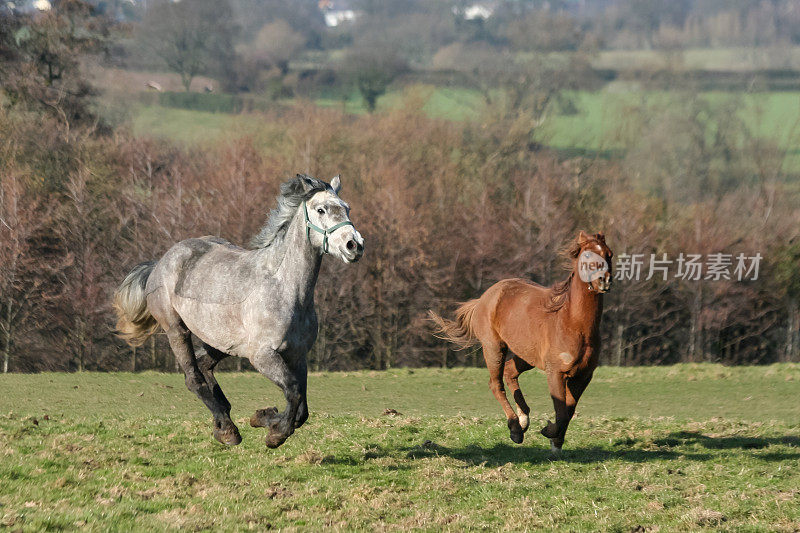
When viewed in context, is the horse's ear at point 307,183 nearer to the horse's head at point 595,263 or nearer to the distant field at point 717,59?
the horse's head at point 595,263

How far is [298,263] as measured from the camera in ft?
26.2

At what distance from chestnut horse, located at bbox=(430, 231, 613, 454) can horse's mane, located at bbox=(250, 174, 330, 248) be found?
2.63m

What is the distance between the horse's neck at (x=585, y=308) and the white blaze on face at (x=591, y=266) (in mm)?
147

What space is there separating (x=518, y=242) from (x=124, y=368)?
1436 cm

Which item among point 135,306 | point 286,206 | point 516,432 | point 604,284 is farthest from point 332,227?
point 516,432

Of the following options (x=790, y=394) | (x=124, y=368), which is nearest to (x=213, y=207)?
(x=124, y=368)

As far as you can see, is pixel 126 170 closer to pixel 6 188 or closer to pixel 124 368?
pixel 6 188

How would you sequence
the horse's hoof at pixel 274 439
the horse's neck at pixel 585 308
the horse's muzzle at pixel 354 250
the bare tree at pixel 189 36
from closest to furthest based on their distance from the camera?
the horse's muzzle at pixel 354 250, the horse's hoof at pixel 274 439, the horse's neck at pixel 585 308, the bare tree at pixel 189 36

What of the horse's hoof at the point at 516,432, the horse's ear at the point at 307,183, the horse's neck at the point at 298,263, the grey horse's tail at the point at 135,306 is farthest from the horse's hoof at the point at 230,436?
the horse's hoof at the point at 516,432

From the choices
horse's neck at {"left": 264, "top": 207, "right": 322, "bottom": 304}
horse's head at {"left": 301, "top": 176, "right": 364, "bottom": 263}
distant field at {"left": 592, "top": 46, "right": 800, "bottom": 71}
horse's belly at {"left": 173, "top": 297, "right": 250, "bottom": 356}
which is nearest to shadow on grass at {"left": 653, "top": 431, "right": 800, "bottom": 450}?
horse's neck at {"left": 264, "top": 207, "right": 322, "bottom": 304}

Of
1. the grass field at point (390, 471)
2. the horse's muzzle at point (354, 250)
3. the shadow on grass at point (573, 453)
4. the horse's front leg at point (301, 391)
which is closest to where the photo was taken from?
the grass field at point (390, 471)

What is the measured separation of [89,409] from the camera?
13.1 m

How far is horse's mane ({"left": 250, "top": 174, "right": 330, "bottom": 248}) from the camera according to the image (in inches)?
316

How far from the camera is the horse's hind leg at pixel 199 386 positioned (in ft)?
28.0
